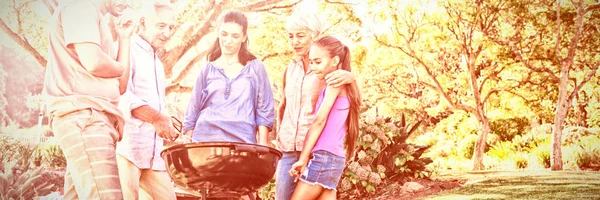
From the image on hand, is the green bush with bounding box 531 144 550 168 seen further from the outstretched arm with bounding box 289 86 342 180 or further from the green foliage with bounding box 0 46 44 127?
the green foliage with bounding box 0 46 44 127

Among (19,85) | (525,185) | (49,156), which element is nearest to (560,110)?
(525,185)

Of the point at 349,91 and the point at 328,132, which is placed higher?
the point at 349,91

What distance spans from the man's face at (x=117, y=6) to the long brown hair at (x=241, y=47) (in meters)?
0.81

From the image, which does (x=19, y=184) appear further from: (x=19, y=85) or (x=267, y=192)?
(x=267, y=192)

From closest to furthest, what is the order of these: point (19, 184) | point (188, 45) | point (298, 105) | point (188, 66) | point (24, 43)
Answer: point (298, 105)
point (188, 66)
point (188, 45)
point (19, 184)
point (24, 43)

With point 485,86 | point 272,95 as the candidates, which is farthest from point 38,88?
point 485,86

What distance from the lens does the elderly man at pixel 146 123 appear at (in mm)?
6688

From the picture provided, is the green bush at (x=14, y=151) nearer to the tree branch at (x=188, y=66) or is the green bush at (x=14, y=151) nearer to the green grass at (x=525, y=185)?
the tree branch at (x=188, y=66)

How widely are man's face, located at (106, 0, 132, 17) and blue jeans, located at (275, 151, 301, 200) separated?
6.15 ft

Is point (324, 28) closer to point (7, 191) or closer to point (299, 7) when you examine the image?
point (299, 7)

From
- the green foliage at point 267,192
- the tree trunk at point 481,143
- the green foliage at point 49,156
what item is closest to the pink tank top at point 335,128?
the green foliage at point 267,192

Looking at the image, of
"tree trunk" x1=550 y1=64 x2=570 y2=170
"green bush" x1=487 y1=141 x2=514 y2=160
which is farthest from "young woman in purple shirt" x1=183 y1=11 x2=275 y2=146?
"tree trunk" x1=550 y1=64 x2=570 y2=170

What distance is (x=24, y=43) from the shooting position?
24.7 feet

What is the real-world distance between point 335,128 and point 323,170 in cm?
35
